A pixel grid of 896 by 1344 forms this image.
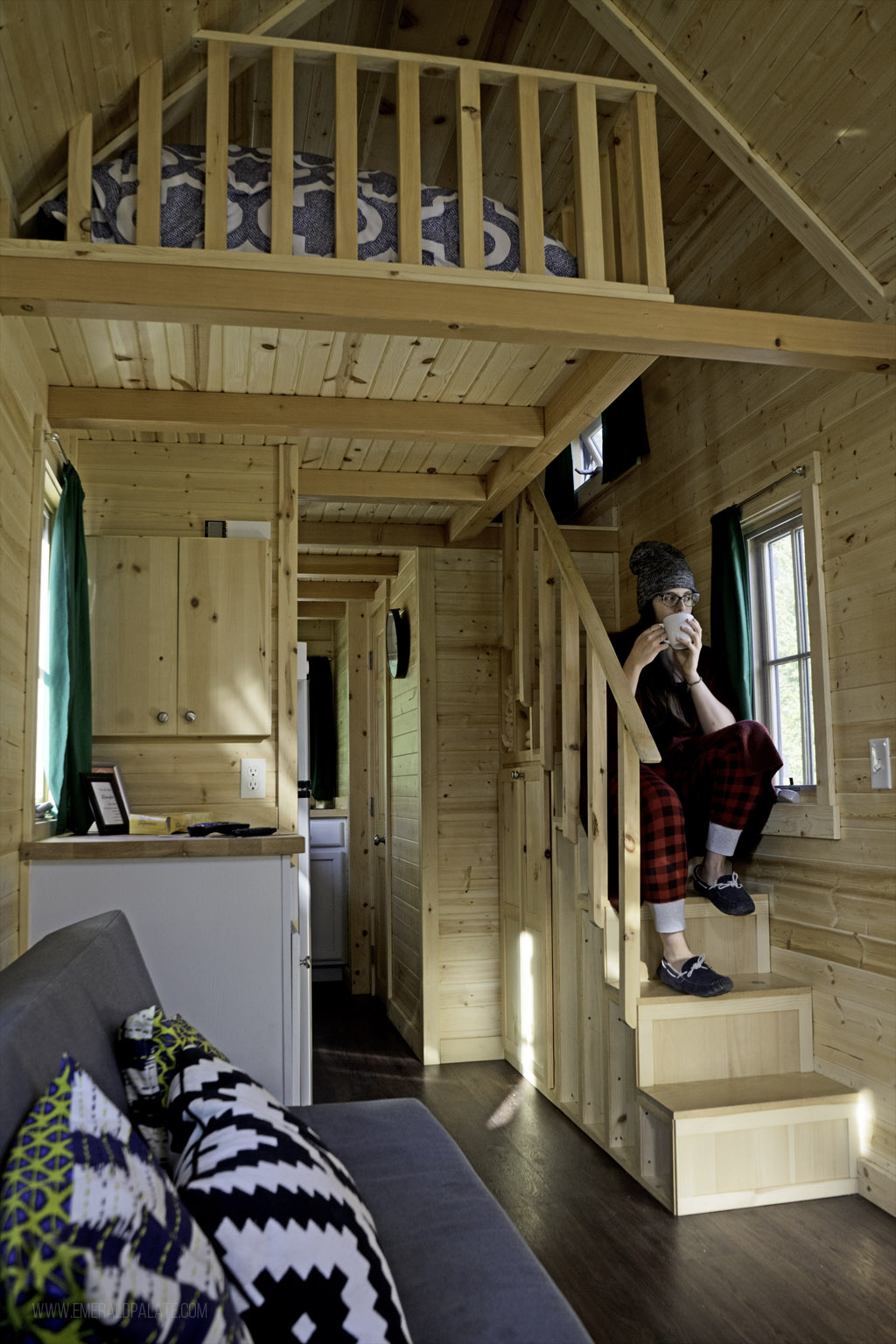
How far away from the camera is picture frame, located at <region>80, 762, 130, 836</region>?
121 inches

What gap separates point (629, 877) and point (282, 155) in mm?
2243

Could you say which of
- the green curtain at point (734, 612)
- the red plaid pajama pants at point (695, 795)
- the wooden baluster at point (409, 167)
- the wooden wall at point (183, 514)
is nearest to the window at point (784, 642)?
the green curtain at point (734, 612)

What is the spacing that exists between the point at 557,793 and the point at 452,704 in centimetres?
97

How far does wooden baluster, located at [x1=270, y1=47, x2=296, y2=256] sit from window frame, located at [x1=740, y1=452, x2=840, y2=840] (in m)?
1.80

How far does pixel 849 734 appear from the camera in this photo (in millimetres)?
3127

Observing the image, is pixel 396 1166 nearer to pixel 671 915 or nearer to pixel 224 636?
pixel 671 915

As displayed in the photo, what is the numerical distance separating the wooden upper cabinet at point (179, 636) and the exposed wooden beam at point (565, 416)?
97 centimetres

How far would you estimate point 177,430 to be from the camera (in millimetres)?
3391

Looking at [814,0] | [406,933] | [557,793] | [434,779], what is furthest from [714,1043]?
[814,0]

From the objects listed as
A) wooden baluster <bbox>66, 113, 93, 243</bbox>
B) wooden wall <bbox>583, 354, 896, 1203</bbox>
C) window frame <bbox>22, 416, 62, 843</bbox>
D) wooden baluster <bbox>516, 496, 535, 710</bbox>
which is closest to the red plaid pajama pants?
wooden wall <bbox>583, 354, 896, 1203</bbox>

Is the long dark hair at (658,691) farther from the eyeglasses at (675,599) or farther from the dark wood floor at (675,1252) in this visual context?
the dark wood floor at (675,1252)

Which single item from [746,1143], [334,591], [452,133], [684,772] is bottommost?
[746,1143]

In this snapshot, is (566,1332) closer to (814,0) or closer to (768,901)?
(768,901)

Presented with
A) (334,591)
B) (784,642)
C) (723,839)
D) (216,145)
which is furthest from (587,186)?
(334,591)
